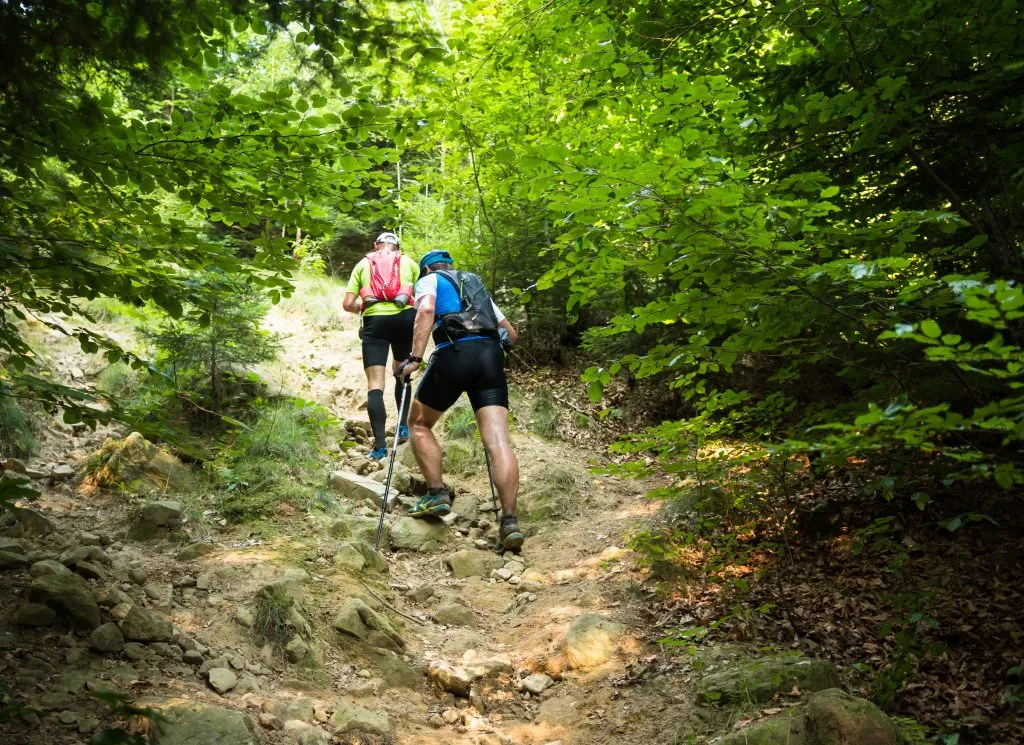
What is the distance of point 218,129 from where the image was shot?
358 cm

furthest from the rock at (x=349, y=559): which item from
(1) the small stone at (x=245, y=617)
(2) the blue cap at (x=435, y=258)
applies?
(2) the blue cap at (x=435, y=258)

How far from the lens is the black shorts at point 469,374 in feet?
20.5

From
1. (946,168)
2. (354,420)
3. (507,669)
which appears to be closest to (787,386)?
(946,168)

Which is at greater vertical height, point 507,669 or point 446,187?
point 446,187

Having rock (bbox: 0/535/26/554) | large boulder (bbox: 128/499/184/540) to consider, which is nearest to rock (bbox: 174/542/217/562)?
large boulder (bbox: 128/499/184/540)

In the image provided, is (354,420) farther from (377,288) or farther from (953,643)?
(953,643)

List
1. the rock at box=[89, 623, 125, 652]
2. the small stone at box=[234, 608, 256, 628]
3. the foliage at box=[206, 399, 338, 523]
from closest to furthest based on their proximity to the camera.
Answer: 1. the rock at box=[89, 623, 125, 652]
2. the small stone at box=[234, 608, 256, 628]
3. the foliage at box=[206, 399, 338, 523]

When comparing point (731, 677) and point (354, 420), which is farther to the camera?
point (354, 420)

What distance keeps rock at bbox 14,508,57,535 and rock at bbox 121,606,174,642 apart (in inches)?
51.7

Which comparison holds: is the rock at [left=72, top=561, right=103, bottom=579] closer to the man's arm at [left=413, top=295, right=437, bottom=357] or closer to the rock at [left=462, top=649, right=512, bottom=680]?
the rock at [left=462, top=649, right=512, bottom=680]

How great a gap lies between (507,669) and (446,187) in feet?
24.6

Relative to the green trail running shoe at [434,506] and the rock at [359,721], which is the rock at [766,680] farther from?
the green trail running shoe at [434,506]

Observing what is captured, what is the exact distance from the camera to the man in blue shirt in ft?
20.3

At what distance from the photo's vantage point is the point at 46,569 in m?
3.47
